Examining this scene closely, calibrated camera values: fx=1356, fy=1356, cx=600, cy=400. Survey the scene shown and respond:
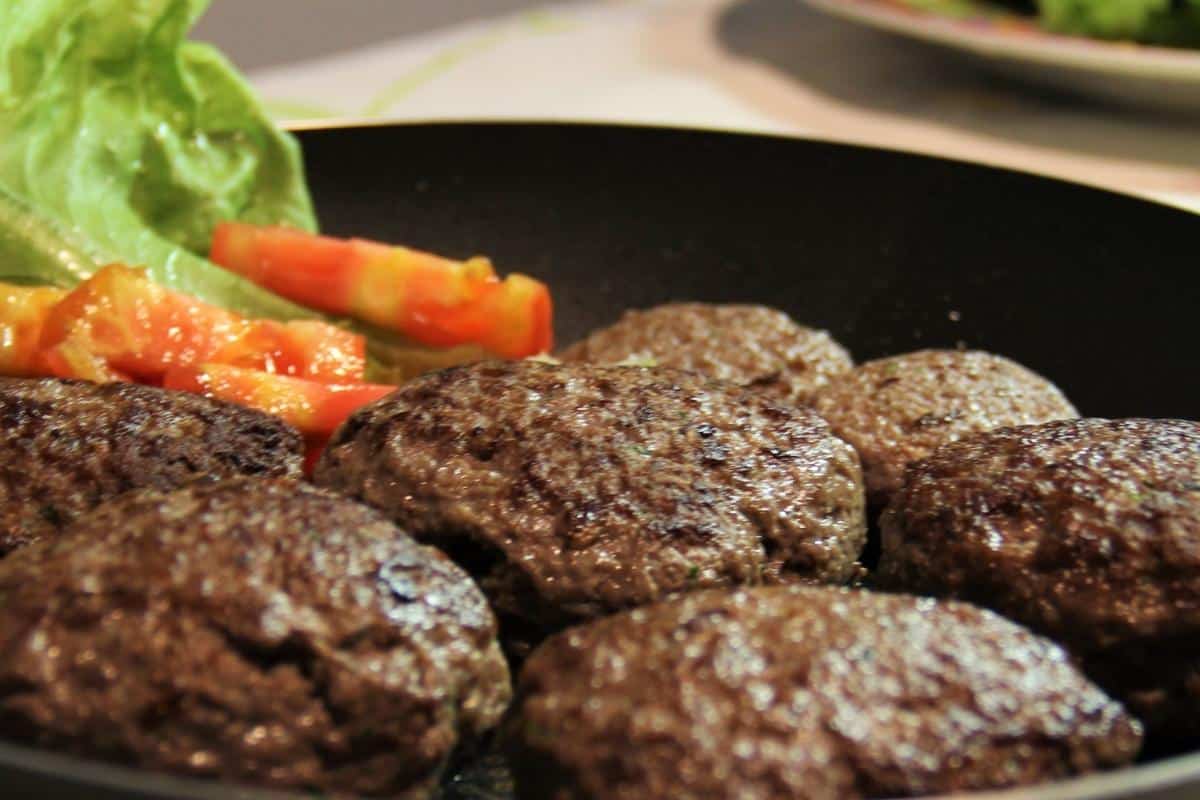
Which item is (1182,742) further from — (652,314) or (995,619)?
(652,314)

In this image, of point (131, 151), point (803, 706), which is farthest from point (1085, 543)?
point (131, 151)

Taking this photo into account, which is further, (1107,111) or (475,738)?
(1107,111)

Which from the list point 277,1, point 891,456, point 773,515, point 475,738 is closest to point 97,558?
point 475,738

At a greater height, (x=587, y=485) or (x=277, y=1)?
(x=587, y=485)

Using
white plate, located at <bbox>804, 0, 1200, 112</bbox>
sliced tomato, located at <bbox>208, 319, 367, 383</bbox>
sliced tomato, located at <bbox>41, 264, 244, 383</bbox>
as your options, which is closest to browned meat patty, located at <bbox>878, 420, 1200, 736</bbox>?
sliced tomato, located at <bbox>208, 319, 367, 383</bbox>

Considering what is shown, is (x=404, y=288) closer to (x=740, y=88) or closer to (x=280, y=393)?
(x=280, y=393)

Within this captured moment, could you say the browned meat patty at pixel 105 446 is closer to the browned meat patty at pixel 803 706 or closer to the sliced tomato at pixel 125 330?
the sliced tomato at pixel 125 330

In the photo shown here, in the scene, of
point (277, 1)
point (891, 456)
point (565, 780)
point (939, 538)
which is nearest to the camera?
point (565, 780)
